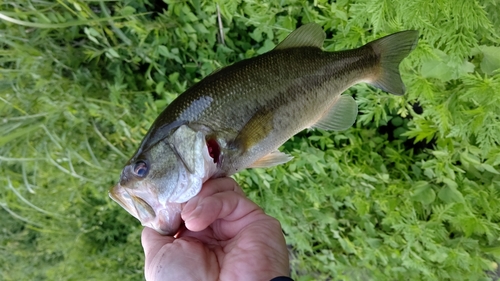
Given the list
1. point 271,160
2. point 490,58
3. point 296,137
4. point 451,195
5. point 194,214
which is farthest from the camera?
point 296,137

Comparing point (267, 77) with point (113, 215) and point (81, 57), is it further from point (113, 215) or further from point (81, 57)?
point (113, 215)

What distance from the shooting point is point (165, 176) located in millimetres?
997

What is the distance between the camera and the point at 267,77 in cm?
107

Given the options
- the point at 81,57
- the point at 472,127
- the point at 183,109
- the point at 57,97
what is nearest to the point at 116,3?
the point at 81,57

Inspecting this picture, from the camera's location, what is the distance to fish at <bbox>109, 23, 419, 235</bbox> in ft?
3.28

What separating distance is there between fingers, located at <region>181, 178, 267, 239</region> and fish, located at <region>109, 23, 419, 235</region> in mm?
32

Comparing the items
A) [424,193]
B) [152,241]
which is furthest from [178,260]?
[424,193]

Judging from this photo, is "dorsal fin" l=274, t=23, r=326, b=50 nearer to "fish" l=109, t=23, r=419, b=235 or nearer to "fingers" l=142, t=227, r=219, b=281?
"fish" l=109, t=23, r=419, b=235

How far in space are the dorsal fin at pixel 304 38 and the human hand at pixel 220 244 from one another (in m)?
0.45

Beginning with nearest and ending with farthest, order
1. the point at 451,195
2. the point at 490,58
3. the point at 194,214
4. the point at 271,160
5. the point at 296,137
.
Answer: the point at 194,214 → the point at 271,160 → the point at 490,58 → the point at 451,195 → the point at 296,137

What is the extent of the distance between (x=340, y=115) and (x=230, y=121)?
40 centimetres

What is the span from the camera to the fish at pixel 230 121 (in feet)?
3.28

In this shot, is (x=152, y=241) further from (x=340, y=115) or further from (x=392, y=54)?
(x=392, y=54)

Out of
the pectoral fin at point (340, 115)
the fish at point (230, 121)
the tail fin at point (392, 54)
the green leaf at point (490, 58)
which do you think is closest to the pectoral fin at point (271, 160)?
the fish at point (230, 121)
